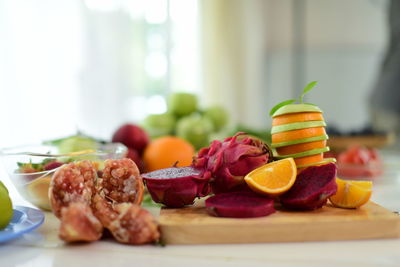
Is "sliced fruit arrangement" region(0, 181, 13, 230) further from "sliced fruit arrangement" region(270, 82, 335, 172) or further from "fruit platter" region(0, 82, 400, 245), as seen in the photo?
"sliced fruit arrangement" region(270, 82, 335, 172)

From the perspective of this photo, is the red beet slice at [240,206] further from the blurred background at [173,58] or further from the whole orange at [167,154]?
the blurred background at [173,58]

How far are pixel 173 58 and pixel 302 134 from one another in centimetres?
276

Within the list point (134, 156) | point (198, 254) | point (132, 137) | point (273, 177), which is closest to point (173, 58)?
point (132, 137)

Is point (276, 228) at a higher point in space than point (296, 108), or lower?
lower

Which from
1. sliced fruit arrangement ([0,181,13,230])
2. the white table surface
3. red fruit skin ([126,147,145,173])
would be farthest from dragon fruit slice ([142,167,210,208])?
red fruit skin ([126,147,145,173])

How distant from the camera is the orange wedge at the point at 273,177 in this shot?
2.12 ft

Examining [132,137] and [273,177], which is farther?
[132,137]

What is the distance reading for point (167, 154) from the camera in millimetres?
1144

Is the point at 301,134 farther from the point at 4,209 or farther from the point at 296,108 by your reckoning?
the point at 4,209

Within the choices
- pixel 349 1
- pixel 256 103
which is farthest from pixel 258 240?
pixel 349 1

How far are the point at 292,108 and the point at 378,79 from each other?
2597mm

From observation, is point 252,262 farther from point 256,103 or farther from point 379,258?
point 256,103

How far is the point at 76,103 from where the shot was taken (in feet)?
6.98

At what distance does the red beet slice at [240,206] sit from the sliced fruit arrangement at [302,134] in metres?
0.12
